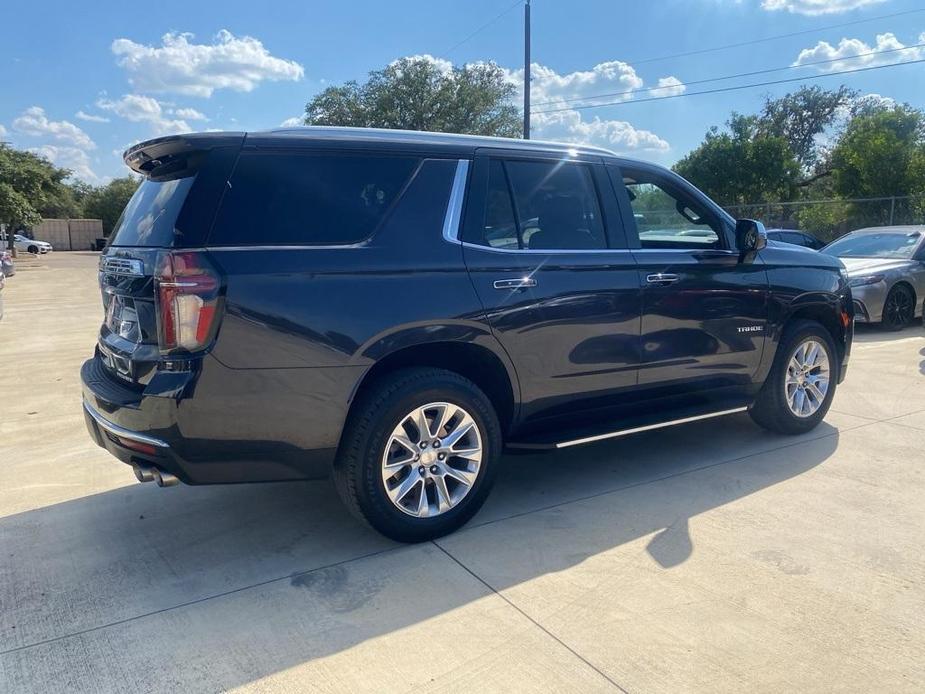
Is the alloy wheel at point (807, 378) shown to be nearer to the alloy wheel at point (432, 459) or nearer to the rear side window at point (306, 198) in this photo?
the alloy wheel at point (432, 459)

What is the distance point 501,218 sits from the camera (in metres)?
3.88

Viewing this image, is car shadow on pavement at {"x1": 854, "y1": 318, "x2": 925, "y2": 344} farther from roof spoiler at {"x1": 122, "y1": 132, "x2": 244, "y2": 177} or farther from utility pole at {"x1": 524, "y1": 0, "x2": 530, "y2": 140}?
utility pole at {"x1": 524, "y1": 0, "x2": 530, "y2": 140}

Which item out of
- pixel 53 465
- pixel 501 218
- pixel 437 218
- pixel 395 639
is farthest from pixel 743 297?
pixel 53 465

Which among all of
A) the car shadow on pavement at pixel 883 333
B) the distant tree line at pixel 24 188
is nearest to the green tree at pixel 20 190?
the distant tree line at pixel 24 188

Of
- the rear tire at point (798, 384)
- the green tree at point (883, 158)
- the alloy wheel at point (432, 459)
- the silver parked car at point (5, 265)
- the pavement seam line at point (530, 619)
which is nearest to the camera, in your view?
the pavement seam line at point (530, 619)

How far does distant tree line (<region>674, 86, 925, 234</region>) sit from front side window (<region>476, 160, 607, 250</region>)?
63.3ft

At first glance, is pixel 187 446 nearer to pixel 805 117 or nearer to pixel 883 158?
pixel 883 158

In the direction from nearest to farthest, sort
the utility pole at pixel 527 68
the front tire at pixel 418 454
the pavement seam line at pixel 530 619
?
the pavement seam line at pixel 530 619, the front tire at pixel 418 454, the utility pole at pixel 527 68

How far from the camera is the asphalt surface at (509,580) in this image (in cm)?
267

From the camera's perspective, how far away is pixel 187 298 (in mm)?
3006

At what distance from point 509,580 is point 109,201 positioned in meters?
83.6

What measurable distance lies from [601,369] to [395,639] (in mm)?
1992

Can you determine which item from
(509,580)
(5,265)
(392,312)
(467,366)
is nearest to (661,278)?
(467,366)

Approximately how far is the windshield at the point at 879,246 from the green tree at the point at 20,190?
34.0 m
